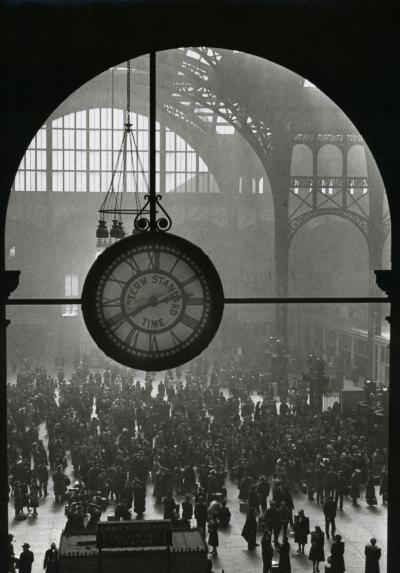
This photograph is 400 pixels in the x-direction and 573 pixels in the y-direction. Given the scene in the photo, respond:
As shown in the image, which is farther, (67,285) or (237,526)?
(67,285)

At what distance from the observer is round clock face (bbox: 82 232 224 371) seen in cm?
339

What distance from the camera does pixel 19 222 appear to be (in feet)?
132

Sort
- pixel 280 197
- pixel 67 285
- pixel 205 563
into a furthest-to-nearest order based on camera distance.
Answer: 1. pixel 67 285
2. pixel 280 197
3. pixel 205 563

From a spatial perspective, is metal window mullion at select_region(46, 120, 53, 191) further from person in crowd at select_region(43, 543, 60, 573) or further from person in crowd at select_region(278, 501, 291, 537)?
person in crowd at select_region(43, 543, 60, 573)

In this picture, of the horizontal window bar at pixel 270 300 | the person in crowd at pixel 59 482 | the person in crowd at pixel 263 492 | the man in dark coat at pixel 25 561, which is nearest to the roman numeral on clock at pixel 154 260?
the horizontal window bar at pixel 270 300

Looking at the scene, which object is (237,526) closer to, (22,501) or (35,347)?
(22,501)

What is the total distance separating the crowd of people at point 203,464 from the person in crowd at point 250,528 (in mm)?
18

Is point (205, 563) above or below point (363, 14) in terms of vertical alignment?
below

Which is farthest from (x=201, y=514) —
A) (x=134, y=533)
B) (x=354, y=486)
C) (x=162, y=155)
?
(x=162, y=155)

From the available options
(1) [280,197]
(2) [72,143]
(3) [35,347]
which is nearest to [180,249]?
(1) [280,197]

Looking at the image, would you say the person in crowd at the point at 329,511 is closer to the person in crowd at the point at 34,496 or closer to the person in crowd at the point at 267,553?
the person in crowd at the point at 267,553

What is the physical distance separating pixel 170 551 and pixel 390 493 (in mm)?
6737

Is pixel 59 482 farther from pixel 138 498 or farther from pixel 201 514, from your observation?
pixel 201 514

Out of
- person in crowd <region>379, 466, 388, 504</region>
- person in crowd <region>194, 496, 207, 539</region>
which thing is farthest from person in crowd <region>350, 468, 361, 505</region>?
person in crowd <region>194, 496, 207, 539</region>
